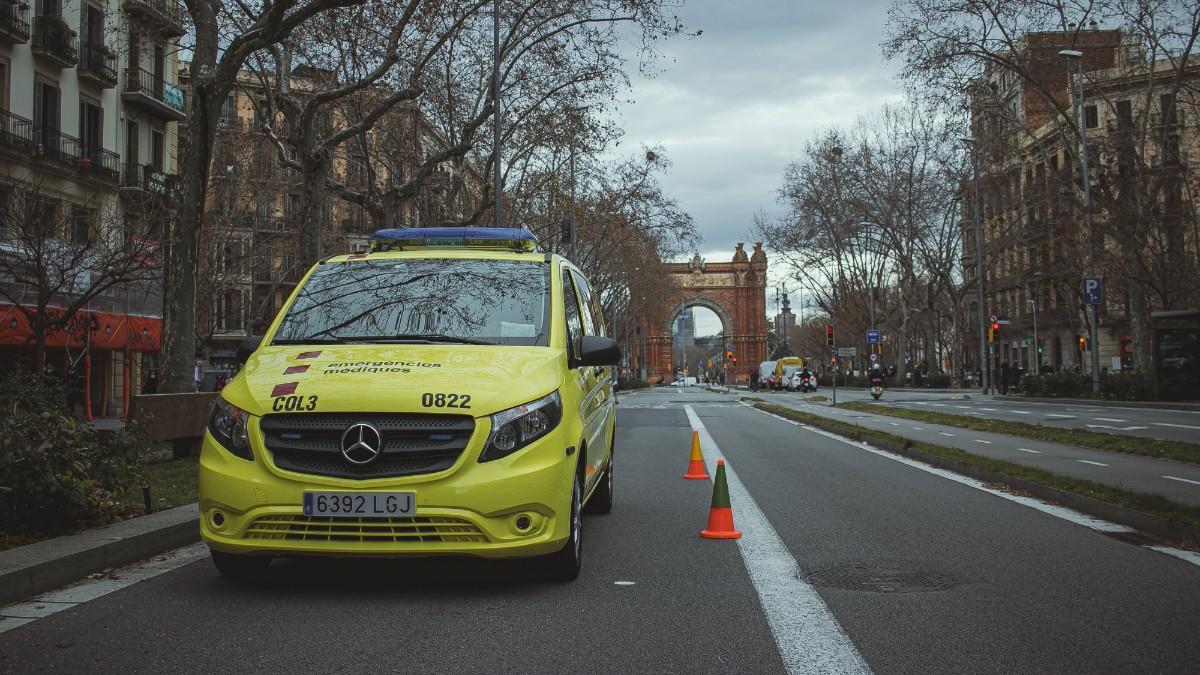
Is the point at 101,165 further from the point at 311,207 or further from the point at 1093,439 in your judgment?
the point at 1093,439

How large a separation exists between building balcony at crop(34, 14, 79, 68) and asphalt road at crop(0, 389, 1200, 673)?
26.3 meters

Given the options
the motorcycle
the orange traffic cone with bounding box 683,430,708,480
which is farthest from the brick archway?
the orange traffic cone with bounding box 683,430,708,480

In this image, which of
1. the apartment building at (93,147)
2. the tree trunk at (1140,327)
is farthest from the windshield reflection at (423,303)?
the tree trunk at (1140,327)

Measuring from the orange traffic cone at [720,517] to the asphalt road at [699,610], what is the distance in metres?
0.11

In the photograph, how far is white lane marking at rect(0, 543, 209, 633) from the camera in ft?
16.3

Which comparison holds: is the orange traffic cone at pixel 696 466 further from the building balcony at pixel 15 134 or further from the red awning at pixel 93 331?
the building balcony at pixel 15 134

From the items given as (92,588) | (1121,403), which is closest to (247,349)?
(92,588)

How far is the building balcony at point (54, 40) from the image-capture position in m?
27.7

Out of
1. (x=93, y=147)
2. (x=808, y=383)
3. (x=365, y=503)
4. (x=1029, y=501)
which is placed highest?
(x=93, y=147)

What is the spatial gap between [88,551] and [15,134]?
80.4 feet

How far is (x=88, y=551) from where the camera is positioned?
19.6 feet

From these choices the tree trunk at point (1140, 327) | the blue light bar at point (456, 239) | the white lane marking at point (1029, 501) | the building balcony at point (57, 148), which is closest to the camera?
the blue light bar at point (456, 239)

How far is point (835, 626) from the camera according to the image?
472cm

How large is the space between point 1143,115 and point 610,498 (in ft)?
109
